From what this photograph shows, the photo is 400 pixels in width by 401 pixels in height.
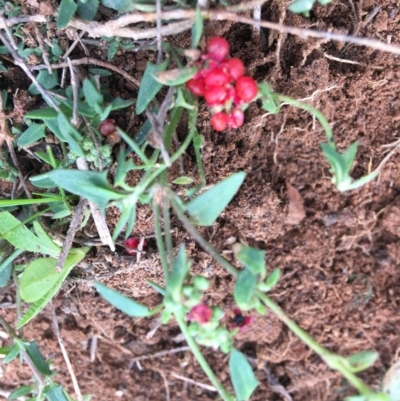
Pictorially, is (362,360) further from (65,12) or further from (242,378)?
(65,12)

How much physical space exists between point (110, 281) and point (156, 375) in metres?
0.76

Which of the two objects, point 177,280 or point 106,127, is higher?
point 106,127

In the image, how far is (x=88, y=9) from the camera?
2.10 metres

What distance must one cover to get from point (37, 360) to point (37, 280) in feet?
1.17

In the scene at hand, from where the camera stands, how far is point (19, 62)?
2.13 metres

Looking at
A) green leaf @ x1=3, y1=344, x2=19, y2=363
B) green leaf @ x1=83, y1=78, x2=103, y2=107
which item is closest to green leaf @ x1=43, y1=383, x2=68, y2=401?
green leaf @ x1=3, y1=344, x2=19, y2=363

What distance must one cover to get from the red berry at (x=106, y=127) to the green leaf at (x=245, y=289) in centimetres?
83

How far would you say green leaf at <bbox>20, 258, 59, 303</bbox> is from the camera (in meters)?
2.29

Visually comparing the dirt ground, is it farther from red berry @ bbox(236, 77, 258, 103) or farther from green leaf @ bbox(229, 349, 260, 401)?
green leaf @ bbox(229, 349, 260, 401)

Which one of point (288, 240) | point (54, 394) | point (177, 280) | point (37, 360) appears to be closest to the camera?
point (177, 280)

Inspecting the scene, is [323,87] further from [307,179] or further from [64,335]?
[64,335]

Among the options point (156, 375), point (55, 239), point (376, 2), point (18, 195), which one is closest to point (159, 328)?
point (156, 375)

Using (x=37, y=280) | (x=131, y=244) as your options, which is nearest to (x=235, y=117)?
(x=131, y=244)

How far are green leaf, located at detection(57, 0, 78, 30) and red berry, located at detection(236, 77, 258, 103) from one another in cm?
71
